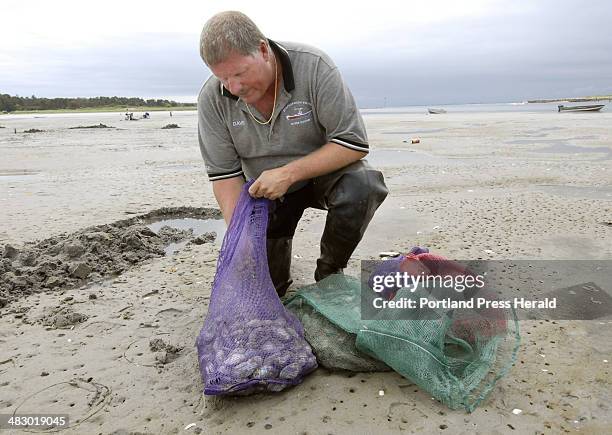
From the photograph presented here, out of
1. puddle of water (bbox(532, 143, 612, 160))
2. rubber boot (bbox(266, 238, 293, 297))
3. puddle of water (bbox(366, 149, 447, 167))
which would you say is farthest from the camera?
puddle of water (bbox(532, 143, 612, 160))

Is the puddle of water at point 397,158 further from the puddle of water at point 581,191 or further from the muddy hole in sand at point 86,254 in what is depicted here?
the muddy hole in sand at point 86,254

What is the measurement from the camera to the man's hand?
2615 millimetres

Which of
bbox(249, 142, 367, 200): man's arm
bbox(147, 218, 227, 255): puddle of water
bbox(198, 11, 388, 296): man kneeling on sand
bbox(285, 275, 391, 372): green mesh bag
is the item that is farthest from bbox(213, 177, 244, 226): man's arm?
bbox(147, 218, 227, 255): puddle of water

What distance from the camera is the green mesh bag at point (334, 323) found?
2316 mm

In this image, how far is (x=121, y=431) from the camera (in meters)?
2.04

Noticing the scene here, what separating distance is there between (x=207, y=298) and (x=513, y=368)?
2.01 metres

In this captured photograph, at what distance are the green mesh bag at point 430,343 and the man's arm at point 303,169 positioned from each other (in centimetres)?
66

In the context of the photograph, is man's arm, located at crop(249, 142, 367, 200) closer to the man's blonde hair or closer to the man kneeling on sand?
the man kneeling on sand

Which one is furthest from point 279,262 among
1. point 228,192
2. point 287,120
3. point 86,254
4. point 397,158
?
point 397,158

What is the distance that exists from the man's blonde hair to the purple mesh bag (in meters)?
0.81

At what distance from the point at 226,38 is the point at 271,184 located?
78 centimetres

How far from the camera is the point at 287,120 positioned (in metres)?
2.88

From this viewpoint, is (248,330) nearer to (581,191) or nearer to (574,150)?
(581,191)

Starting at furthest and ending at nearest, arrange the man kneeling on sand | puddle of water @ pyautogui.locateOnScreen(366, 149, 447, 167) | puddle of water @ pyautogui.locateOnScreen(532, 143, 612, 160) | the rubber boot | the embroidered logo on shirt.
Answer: puddle of water @ pyautogui.locateOnScreen(532, 143, 612, 160), puddle of water @ pyautogui.locateOnScreen(366, 149, 447, 167), the rubber boot, the embroidered logo on shirt, the man kneeling on sand
